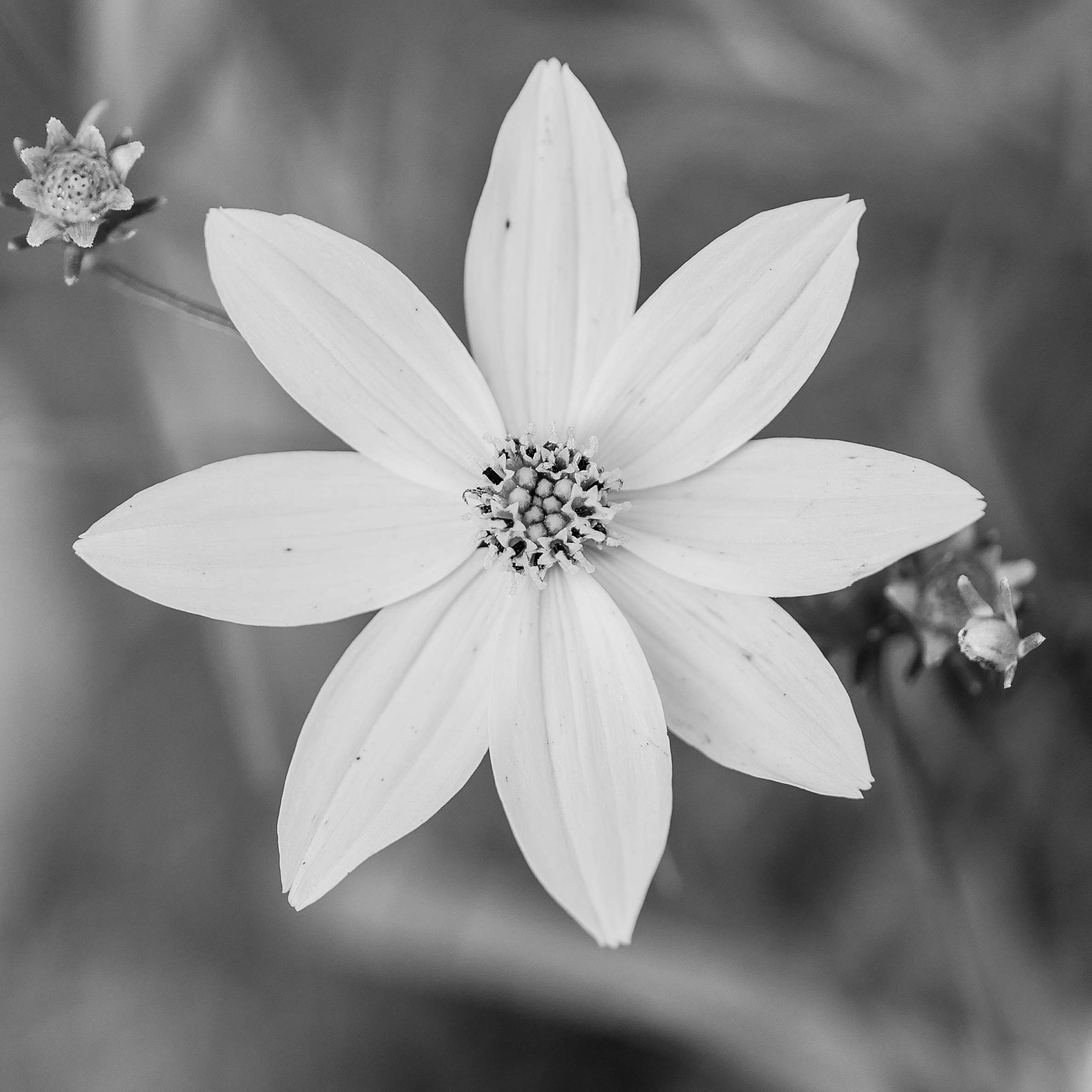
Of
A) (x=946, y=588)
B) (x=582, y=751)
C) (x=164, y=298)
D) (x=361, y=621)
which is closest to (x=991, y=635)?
(x=946, y=588)

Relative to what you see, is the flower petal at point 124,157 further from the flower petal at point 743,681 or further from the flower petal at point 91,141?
the flower petal at point 743,681

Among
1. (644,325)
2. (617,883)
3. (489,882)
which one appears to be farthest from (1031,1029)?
(644,325)

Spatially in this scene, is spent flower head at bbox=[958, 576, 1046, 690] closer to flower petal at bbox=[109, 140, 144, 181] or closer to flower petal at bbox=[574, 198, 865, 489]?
flower petal at bbox=[574, 198, 865, 489]

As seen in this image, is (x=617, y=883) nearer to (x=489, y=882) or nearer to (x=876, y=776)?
(x=876, y=776)

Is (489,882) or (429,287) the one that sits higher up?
(429,287)

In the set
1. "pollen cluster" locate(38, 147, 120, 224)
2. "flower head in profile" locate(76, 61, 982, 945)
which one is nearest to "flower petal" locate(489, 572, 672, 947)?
"flower head in profile" locate(76, 61, 982, 945)

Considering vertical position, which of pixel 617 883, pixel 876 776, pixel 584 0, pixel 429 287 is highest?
pixel 584 0
